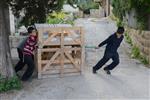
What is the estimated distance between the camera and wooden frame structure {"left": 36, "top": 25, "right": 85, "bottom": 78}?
10719 mm

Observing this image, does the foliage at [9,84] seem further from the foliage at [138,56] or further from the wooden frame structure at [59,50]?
the foliage at [138,56]

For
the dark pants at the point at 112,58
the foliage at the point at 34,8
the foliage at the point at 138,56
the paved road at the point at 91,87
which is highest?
the foliage at the point at 34,8

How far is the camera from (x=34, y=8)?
50.6 feet

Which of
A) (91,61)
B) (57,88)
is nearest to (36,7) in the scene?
(91,61)

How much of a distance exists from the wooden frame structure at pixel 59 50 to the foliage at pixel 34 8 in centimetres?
437

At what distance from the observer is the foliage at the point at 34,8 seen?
49.4 feet

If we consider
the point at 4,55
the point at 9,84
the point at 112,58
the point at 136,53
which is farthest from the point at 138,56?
the point at 9,84

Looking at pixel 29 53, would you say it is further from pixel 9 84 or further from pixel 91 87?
pixel 91 87

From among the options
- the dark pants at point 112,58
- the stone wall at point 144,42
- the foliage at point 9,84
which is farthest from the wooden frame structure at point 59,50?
the stone wall at point 144,42

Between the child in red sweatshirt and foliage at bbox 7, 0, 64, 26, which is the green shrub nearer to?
foliage at bbox 7, 0, 64, 26

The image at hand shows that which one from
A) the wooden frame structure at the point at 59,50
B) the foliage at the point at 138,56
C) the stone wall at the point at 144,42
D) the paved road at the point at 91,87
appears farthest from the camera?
the foliage at the point at 138,56

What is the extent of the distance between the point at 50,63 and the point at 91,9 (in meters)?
44.8

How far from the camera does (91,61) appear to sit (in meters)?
13.9

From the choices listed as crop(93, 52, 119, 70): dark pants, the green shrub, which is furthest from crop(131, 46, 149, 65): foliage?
crop(93, 52, 119, 70): dark pants
